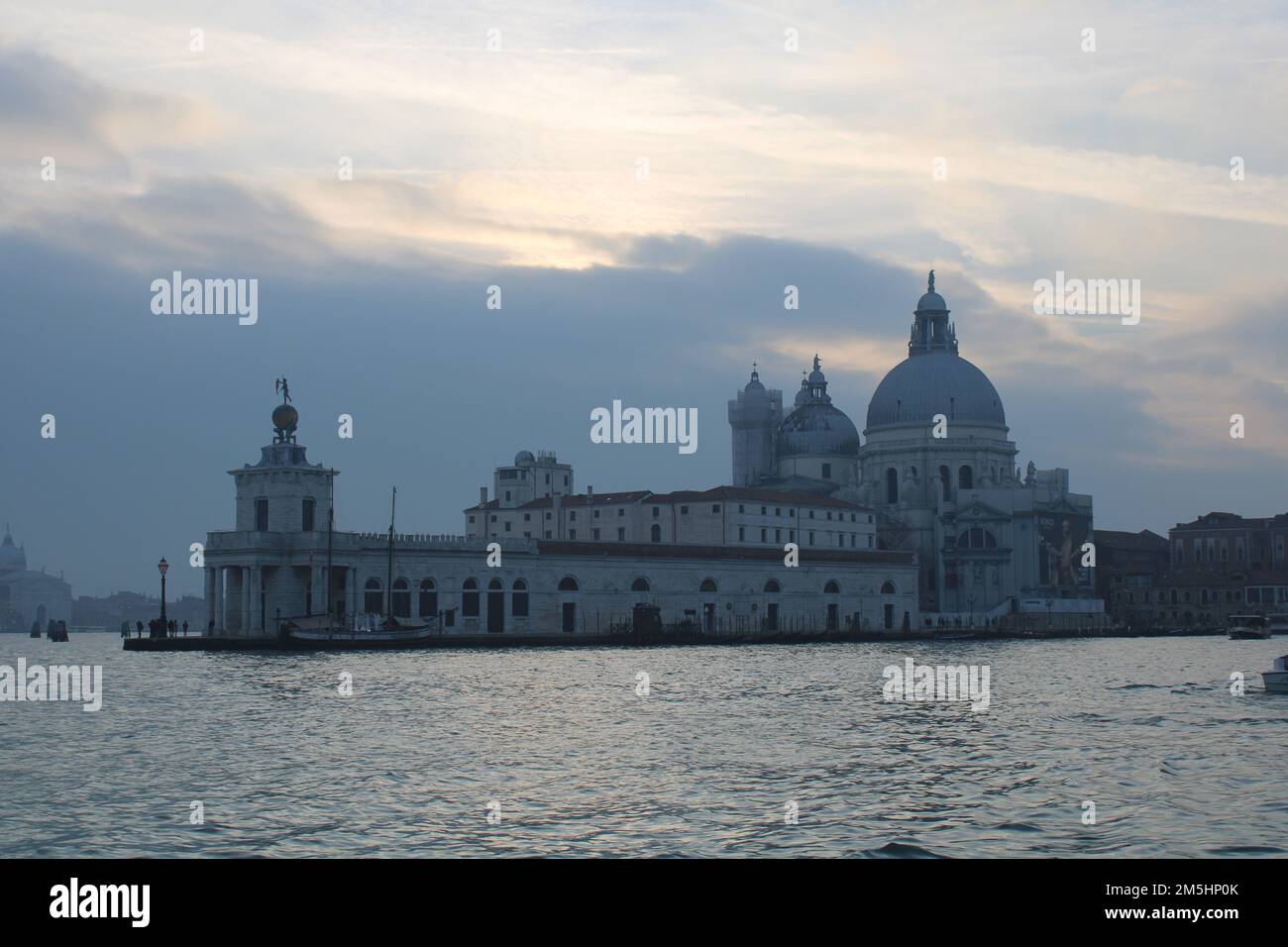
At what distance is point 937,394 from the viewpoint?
115 meters

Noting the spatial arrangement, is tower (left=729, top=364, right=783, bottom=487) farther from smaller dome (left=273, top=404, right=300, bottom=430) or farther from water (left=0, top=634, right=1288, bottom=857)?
water (left=0, top=634, right=1288, bottom=857)

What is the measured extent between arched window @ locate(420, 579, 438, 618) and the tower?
5815 centimetres

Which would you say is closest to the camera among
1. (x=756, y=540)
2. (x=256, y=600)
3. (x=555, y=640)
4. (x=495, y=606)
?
(x=256, y=600)

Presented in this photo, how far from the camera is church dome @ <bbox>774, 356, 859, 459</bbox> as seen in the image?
12688 centimetres

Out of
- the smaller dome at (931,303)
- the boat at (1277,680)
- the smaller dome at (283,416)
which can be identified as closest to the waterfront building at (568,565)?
the smaller dome at (283,416)

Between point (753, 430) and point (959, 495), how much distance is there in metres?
25.4

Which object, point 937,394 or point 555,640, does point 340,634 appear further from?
point 937,394

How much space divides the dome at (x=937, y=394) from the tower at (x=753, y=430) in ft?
53.7

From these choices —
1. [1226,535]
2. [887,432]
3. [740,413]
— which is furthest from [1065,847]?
[1226,535]

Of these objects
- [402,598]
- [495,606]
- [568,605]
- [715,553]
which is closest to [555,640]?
[495,606]

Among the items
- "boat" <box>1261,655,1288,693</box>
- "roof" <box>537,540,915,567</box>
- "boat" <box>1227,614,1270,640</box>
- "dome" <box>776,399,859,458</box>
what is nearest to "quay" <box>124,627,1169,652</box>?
"roof" <box>537,540,915,567</box>
